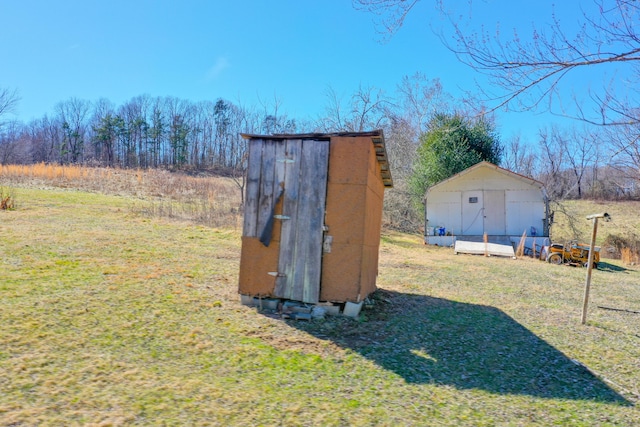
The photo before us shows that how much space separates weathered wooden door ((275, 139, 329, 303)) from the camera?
567 centimetres

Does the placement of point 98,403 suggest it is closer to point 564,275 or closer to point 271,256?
point 271,256

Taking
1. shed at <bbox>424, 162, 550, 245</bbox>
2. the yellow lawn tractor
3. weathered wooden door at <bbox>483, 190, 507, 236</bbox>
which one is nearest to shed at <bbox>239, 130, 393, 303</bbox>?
the yellow lawn tractor

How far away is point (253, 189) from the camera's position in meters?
5.95

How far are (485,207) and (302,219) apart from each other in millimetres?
14973

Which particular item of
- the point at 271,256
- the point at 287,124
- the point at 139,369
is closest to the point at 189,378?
the point at 139,369

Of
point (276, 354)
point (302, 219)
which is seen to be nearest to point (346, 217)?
point (302, 219)

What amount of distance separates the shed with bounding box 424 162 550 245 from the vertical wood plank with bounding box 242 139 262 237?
13966 mm

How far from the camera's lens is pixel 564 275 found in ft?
38.3

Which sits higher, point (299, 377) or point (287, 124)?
point (287, 124)

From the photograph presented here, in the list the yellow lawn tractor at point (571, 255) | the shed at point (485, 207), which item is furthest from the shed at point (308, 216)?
the shed at point (485, 207)

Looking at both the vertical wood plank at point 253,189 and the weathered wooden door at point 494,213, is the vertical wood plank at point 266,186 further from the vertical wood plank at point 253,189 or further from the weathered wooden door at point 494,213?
the weathered wooden door at point 494,213

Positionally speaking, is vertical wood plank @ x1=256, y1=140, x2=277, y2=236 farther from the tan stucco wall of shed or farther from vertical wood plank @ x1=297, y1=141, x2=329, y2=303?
the tan stucco wall of shed

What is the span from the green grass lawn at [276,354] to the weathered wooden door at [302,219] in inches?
22.3

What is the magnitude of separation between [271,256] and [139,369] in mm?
2509
